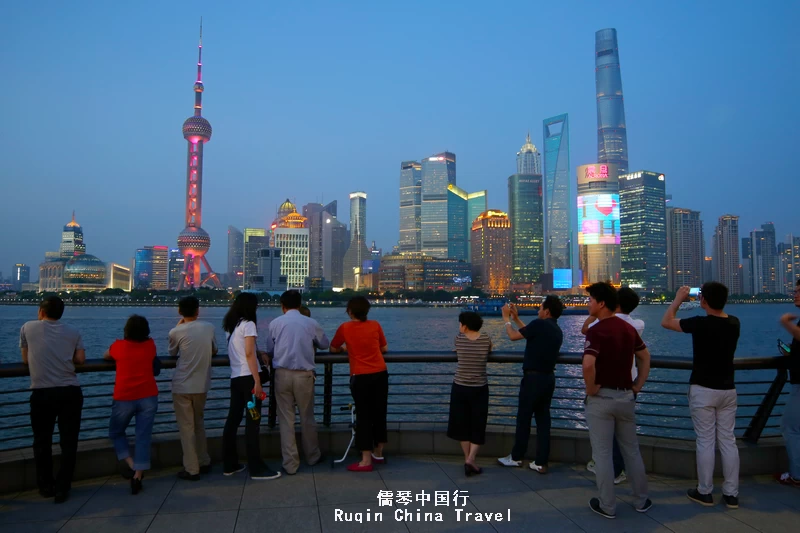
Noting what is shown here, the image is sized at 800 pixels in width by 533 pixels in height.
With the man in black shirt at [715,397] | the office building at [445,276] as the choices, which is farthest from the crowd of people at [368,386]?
the office building at [445,276]

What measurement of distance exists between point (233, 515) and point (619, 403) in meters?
3.31

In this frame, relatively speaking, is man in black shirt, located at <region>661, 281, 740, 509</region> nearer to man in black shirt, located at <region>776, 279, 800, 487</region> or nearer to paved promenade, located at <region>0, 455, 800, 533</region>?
paved promenade, located at <region>0, 455, 800, 533</region>

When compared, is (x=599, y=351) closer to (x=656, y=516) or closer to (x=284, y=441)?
(x=656, y=516)

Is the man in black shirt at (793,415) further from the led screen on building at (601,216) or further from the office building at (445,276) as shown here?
the led screen on building at (601,216)

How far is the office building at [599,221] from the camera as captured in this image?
18188 cm

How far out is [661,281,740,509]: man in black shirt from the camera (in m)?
4.72

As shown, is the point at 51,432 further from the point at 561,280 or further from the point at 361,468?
the point at 561,280

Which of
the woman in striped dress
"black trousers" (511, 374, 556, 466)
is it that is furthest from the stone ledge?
the woman in striped dress

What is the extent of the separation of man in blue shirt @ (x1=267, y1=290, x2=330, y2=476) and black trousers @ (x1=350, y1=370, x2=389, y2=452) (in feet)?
1.59

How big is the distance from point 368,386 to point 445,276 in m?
180

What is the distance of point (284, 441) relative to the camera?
5547 millimetres

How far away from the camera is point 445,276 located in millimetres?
184625

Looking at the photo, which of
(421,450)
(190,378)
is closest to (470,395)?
(421,450)

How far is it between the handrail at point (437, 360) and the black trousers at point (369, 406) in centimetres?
39
